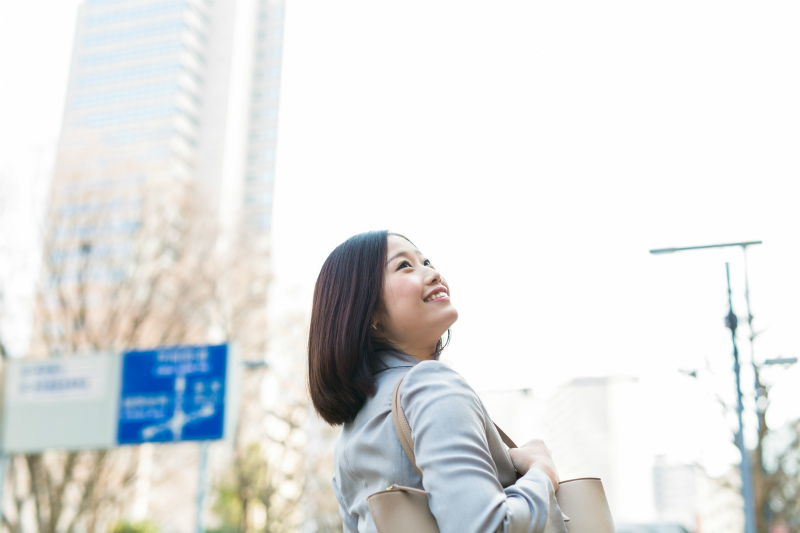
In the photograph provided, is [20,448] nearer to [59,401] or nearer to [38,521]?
[59,401]

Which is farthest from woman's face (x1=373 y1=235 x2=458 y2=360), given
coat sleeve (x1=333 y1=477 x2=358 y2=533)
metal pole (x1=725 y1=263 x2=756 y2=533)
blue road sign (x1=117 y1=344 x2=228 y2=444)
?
blue road sign (x1=117 y1=344 x2=228 y2=444)

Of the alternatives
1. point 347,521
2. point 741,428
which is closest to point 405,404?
point 347,521

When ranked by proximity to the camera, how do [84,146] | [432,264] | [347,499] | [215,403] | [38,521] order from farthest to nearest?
[84,146], [38,521], [215,403], [432,264], [347,499]

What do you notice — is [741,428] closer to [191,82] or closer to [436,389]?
[436,389]

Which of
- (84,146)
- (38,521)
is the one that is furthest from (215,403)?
(84,146)

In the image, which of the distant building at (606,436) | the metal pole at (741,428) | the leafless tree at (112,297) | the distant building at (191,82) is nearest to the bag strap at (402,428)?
the metal pole at (741,428)

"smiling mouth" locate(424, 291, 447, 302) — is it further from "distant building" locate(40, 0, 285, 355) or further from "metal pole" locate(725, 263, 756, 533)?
"distant building" locate(40, 0, 285, 355)

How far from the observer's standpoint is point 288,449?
69.6 ft

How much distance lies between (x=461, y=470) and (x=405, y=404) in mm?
206

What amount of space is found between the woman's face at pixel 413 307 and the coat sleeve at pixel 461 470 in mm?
286

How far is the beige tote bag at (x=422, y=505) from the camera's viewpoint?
1.46m

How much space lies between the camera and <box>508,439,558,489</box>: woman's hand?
5.48 feet

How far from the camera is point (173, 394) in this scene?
1315 cm

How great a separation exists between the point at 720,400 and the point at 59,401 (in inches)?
513
